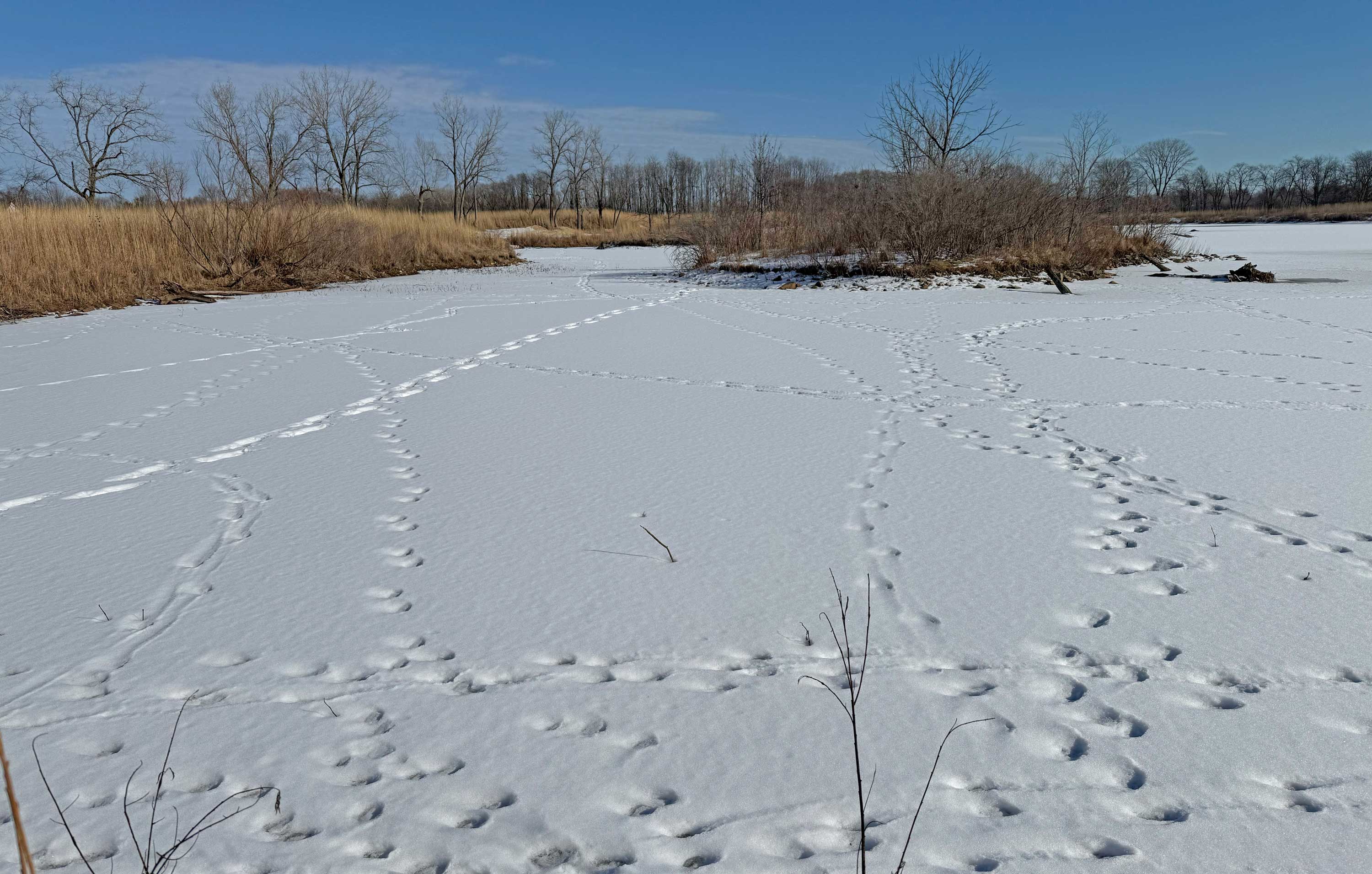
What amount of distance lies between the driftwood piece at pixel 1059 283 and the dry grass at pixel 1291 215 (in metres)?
38.6

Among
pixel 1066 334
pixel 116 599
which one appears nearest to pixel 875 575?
pixel 116 599

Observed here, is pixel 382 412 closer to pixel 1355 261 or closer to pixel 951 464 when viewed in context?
pixel 951 464

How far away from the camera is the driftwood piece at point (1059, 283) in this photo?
1156cm

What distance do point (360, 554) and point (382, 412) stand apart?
2.27m

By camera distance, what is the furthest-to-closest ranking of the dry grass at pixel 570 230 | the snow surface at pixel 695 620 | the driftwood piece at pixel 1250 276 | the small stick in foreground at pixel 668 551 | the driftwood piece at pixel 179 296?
the dry grass at pixel 570 230, the driftwood piece at pixel 1250 276, the driftwood piece at pixel 179 296, the small stick in foreground at pixel 668 551, the snow surface at pixel 695 620

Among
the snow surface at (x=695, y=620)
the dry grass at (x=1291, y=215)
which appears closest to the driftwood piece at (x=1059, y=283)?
the snow surface at (x=695, y=620)

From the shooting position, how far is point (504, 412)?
16.5 feet

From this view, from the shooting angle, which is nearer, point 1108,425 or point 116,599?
point 116,599

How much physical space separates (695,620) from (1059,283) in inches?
427

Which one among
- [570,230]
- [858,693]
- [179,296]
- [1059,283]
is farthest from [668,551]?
[570,230]

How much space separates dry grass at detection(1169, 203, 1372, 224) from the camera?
155ft

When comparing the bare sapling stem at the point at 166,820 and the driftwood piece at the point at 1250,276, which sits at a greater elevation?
the driftwood piece at the point at 1250,276

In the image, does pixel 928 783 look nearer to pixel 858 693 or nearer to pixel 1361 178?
pixel 858 693

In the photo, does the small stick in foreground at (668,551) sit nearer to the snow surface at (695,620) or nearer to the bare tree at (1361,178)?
A: the snow surface at (695,620)
